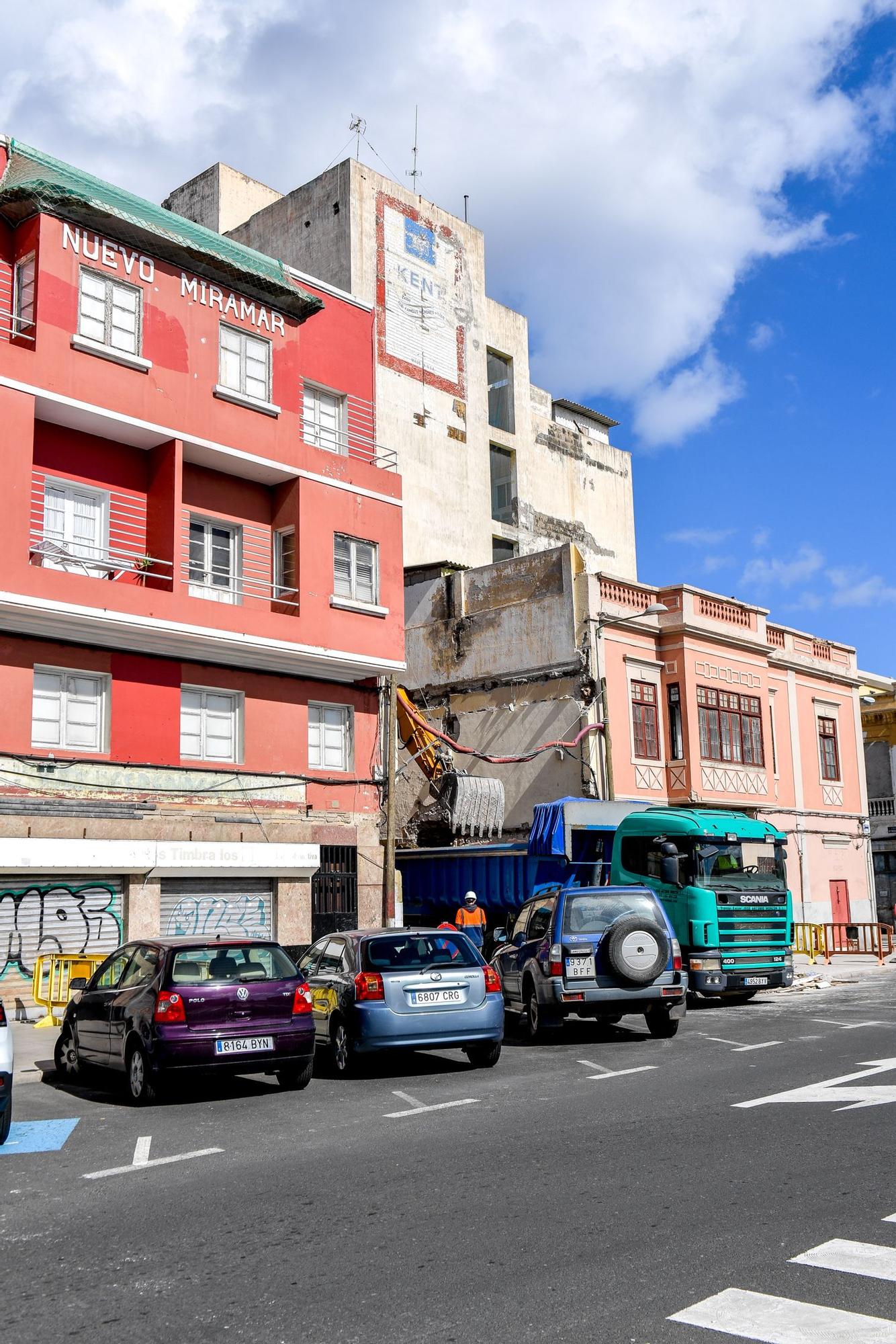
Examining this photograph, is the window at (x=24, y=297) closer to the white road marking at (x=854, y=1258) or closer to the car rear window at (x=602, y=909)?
the car rear window at (x=602, y=909)

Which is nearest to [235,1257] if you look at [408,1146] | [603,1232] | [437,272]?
[603,1232]

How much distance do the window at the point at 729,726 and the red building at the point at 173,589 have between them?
10.6m

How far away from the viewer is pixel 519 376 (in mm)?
48281

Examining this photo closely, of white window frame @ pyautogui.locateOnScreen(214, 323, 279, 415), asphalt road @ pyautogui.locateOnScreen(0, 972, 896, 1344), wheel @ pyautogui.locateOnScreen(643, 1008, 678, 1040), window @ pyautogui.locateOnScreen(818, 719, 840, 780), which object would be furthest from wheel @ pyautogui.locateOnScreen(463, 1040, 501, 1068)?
window @ pyautogui.locateOnScreen(818, 719, 840, 780)

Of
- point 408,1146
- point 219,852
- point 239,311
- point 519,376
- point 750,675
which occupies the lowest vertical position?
point 408,1146

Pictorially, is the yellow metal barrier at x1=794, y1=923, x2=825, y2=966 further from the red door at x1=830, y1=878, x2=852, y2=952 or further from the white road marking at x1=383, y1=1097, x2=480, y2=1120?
the white road marking at x1=383, y1=1097, x2=480, y2=1120

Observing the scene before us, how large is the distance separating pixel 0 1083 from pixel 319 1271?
443cm

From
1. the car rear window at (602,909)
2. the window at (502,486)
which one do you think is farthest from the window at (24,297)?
the window at (502,486)

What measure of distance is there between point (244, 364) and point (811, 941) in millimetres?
18571

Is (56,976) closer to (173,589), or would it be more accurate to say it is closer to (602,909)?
(173,589)

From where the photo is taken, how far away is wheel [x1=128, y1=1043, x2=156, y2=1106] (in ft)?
36.8

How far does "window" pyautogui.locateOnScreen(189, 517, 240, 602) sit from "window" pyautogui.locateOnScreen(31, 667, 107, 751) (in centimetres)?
277

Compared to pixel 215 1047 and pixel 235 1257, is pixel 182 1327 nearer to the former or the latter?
pixel 235 1257

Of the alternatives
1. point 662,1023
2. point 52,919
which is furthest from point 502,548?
point 662,1023
